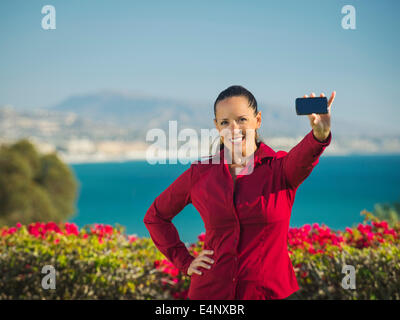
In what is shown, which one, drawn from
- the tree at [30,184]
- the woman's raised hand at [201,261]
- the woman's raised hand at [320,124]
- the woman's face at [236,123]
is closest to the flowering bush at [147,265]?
the woman's raised hand at [201,261]

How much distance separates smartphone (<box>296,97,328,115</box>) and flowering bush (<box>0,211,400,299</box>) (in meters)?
2.59

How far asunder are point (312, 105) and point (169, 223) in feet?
3.38

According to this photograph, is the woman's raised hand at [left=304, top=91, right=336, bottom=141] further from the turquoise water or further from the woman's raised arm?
the turquoise water

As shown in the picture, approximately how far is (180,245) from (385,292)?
7.97 ft

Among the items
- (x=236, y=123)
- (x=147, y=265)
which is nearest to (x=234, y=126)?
(x=236, y=123)

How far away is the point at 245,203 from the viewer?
1.90 meters

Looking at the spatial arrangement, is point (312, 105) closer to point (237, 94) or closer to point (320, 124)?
point (320, 124)

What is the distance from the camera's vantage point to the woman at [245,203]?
1.89 meters

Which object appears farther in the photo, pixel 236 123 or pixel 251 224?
pixel 236 123

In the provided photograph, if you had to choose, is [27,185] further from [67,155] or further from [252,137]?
[67,155]

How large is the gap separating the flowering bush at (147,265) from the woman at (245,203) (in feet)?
7.02

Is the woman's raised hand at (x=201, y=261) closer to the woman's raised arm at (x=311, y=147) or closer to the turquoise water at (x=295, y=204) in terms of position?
the woman's raised arm at (x=311, y=147)


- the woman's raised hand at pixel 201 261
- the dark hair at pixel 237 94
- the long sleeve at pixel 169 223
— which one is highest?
the dark hair at pixel 237 94
